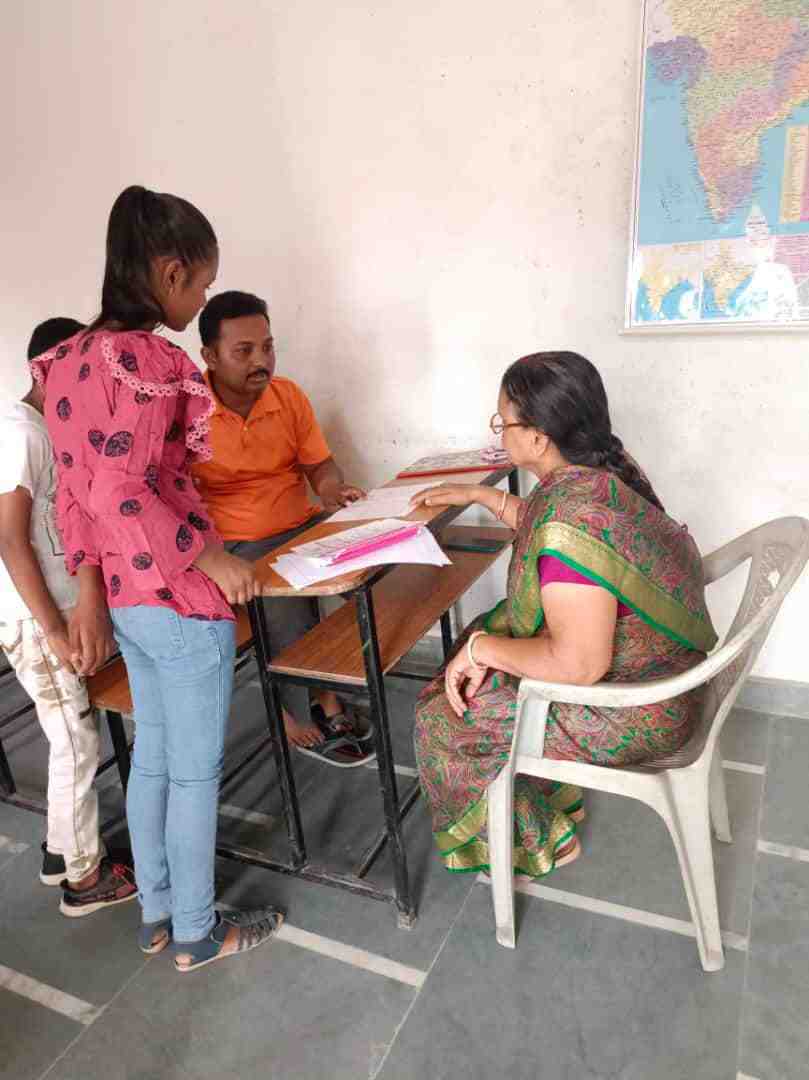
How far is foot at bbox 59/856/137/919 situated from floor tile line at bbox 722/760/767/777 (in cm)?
160

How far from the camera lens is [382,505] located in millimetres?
1819

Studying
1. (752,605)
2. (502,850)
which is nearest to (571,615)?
(752,605)

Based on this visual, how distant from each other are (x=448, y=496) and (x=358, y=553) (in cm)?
38

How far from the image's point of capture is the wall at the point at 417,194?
2.01 m

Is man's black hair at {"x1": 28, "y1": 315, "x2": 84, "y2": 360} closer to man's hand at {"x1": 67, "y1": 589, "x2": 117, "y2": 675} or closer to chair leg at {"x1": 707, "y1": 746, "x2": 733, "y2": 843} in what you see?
man's hand at {"x1": 67, "y1": 589, "x2": 117, "y2": 675}

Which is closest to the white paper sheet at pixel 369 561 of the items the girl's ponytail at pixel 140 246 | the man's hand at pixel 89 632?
the man's hand at pixel 89 632

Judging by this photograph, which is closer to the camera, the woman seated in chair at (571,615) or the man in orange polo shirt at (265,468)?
the woman seated in chair at (571,615)

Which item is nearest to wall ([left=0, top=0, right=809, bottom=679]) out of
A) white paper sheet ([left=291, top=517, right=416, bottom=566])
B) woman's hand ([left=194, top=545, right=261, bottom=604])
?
white paper sheet ([left=291, top=517, right=416, bottom=566])

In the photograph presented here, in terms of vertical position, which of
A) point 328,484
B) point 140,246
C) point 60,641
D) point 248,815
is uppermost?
point 140,246

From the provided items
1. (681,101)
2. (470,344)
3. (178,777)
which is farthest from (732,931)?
(681,101)

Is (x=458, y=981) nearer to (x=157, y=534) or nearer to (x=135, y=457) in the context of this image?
(x=157, y=534)

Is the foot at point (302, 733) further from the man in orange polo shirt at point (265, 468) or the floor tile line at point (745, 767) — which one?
the floor tile line at point (745, 767)

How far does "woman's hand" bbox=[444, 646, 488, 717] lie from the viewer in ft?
4.86

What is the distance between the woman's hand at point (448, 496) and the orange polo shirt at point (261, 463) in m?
0.62
